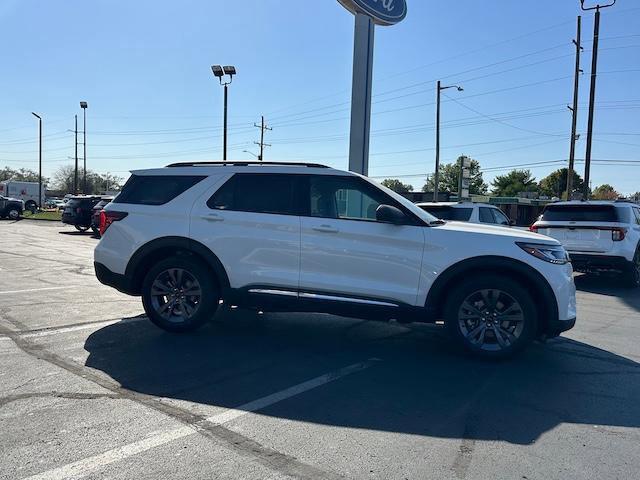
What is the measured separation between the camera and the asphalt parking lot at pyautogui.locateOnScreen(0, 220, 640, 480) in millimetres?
3240

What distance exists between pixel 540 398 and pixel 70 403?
381 cm

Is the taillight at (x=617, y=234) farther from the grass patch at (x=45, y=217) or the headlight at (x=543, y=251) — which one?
the grass patch at (x=45, y=217)

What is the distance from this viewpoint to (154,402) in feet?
13.6

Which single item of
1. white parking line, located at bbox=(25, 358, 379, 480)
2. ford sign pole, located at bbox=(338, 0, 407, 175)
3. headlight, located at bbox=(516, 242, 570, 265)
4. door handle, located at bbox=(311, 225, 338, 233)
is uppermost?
ford sign pole, located at bbox=(338, 0, 407, 175)

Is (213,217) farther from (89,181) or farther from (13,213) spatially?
(89,181)

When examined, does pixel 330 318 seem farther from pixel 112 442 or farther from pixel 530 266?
pixel 112 442

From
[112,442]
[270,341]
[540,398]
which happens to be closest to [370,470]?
[112,442]

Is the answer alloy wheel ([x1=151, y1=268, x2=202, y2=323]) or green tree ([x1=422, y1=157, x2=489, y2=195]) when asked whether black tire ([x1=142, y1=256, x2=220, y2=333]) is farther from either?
green tree ([x1=422, y1=157, x2=489, y2=195])

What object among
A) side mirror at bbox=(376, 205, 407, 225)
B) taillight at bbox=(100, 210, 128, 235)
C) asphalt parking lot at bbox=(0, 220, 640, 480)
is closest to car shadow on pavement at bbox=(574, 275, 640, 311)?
asphalt parking lot at bbox=(0, 220, 640, 480)

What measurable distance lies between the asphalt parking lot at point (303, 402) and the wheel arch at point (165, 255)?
26.4 inches

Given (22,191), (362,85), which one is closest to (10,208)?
(22,191)

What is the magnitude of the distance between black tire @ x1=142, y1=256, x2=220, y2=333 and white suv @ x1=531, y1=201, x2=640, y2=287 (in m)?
7.95

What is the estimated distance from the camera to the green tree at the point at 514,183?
12125 centimetres

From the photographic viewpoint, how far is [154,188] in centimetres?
633
